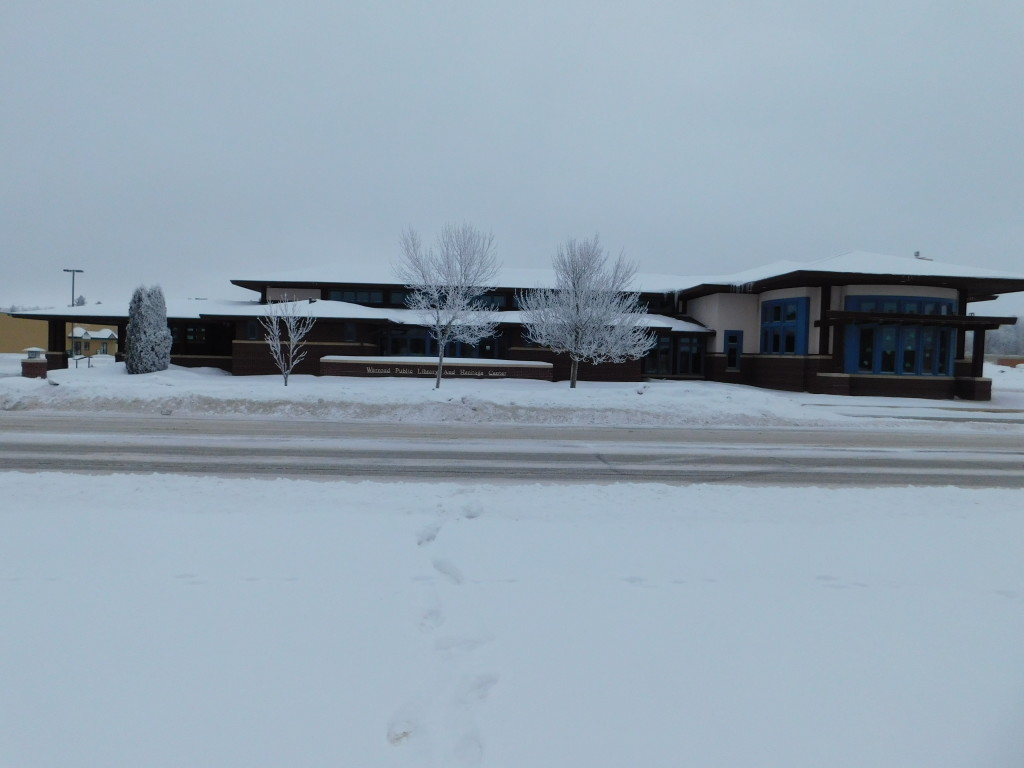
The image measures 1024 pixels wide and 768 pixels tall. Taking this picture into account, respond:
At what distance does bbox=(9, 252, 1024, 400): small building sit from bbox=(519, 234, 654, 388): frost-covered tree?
606 cm

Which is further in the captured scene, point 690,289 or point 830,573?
point 690,289

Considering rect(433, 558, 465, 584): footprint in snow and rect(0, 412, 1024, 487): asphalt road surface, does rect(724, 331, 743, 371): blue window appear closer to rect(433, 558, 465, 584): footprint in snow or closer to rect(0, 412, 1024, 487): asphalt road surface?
rect(0, 412, 1024, 487): asphalt road surface

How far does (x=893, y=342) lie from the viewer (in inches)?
1078

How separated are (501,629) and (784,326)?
96.1 ft

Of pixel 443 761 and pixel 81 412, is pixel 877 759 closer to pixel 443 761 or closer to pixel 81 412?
pixel 443 761

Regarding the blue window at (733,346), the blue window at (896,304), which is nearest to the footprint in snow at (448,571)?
the blue window at (896,304)

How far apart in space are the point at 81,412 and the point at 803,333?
28251 millimetres

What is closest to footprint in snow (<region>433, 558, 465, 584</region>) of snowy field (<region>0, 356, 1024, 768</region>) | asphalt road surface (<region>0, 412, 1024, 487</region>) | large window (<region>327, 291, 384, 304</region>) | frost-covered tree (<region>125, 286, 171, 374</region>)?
snowy field (<region>0, 356, 1024, 768</region>)

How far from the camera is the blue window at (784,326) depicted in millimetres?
28609

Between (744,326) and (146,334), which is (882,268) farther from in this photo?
(146,334)

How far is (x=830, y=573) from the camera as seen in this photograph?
534 centimetres

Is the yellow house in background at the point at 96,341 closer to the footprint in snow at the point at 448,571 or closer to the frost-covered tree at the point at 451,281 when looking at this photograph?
the frost-covered tree at the point at 451,281

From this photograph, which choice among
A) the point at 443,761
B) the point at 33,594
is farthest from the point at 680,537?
the point at 33,594

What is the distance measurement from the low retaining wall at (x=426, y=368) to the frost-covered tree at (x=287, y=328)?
159 cm
